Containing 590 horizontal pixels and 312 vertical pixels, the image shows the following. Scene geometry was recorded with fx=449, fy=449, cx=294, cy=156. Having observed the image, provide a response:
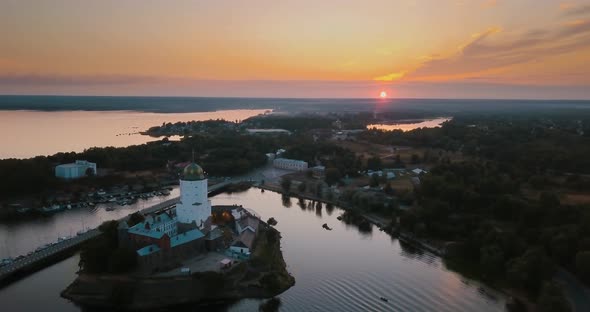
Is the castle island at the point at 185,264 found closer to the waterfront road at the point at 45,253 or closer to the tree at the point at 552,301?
the waterfront road at the point at 45,253

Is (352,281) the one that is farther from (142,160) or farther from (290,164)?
(142,160)

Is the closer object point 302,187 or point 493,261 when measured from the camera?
point 493,261

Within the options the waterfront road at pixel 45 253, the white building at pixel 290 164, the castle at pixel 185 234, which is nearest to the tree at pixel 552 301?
the castle at pixel 185 234

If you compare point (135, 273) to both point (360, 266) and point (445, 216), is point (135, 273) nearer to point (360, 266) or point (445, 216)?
point (360, 266)

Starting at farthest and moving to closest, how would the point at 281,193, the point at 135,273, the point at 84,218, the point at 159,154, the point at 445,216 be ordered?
the point at 159,154 → the point at 281,193 → the point at 84,218 → the point at 445,216 → the point at 135,273

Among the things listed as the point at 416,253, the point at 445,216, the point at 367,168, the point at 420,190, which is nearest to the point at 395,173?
the point at 367,168

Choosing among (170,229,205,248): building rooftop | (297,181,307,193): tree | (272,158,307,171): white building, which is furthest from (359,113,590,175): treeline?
(170,229,205,248): building rooftop

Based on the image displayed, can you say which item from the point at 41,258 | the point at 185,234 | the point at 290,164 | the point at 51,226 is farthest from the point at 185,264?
the point at 290,164
